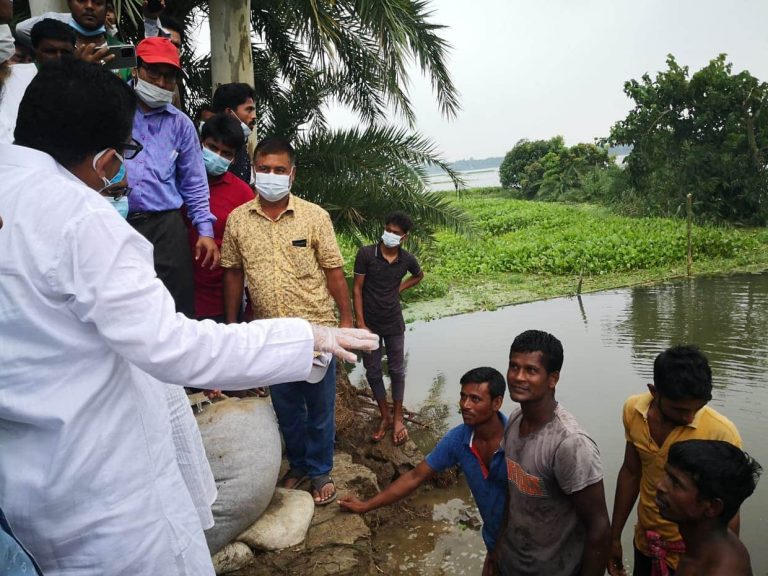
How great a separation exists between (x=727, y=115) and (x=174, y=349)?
21.3 m

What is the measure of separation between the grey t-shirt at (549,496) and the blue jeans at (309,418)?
1.14 metres

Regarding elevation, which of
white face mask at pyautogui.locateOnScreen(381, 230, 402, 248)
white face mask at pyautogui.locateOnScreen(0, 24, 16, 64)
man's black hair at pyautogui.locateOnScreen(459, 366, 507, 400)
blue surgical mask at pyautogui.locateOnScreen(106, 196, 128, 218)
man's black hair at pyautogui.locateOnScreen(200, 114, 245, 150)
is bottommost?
man's black hair at pyautogui.locateOnScreen(459, 366, 507, 400)

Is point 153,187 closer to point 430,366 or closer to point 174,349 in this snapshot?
point 174,349

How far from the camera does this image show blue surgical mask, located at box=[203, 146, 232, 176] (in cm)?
346

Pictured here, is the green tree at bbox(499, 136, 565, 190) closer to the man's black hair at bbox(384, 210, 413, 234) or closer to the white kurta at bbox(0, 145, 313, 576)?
the man's black hair at bbox(384, 210, 413, 234)

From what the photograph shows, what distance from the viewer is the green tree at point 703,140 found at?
59.2ft

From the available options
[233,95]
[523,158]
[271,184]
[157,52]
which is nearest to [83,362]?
[271,184]

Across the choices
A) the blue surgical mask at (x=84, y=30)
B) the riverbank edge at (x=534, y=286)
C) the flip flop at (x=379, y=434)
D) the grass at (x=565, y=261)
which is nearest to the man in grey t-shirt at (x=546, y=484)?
the flip flop at (x=379, y=434)

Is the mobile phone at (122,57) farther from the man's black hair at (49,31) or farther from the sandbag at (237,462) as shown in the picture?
the sandbag at (237,462)

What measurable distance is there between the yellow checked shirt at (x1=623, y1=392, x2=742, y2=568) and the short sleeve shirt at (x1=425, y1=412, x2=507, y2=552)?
0.53m

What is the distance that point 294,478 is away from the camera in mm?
3307

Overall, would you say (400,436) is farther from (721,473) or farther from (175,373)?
(175,373)

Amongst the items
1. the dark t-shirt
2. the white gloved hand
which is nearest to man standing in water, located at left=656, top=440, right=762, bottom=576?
the white gloved hand

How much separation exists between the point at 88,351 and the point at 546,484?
1.60 meters
